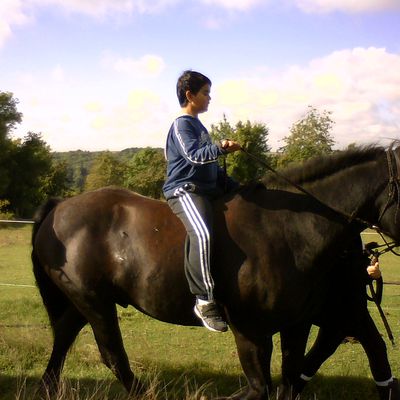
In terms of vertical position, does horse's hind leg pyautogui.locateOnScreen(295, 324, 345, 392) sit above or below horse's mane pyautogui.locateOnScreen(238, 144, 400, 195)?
below

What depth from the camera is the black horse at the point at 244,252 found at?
3744 millimetres

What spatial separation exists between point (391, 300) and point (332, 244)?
8.52 metres

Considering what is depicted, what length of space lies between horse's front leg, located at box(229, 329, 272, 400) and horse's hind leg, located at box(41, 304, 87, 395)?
183cm

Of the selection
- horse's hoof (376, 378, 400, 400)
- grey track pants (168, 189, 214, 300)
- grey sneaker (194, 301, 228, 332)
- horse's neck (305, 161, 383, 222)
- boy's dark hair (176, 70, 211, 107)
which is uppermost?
boy's dark hair (176, 70, 211, 107)

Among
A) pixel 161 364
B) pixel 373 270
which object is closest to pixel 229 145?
pixel 373 270

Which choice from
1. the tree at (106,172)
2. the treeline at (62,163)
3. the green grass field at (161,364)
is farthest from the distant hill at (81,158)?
the green grass field at (161,364)

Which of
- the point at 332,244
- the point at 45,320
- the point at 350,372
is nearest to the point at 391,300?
the point at 350,372

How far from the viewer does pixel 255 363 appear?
12.4 ft

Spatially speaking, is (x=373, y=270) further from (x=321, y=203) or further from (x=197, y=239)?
(x=197, y=239)

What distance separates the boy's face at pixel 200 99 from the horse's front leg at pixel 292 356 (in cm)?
194

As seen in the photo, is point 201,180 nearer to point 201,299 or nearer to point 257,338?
point 201,299

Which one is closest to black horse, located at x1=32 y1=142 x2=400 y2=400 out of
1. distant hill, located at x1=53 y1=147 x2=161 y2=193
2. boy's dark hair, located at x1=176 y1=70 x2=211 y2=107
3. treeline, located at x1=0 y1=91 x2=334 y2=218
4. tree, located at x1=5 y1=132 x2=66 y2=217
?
boy's dark hair, located at x1=176 y1=70 x2=211 y2=107

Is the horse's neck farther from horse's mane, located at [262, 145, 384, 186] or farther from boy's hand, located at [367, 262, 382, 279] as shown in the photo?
boy's hand, located at [367, 262, 382, 279]

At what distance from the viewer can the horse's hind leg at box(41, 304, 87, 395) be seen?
15.6ft
